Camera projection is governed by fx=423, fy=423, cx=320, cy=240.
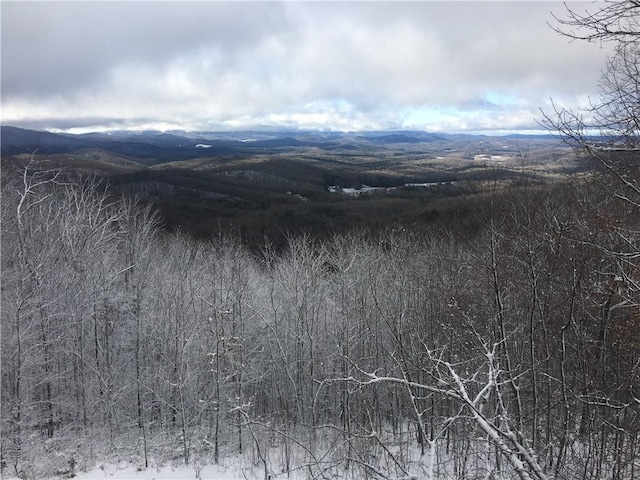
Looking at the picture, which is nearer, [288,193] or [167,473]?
[167,473]

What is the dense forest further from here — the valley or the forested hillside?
the valley

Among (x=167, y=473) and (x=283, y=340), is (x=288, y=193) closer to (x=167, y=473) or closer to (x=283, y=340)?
(x=283, y=340)

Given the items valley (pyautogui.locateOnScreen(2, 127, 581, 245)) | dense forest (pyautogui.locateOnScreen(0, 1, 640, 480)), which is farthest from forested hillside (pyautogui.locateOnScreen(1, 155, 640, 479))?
valley (pyautogui.locateOnScreen(2, 127, 581, 245))

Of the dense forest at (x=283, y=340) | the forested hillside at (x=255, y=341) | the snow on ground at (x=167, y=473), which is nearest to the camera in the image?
the dense forest at (x=283, y=340)

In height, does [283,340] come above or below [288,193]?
below

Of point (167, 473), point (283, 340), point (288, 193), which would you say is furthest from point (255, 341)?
point (288, 193)

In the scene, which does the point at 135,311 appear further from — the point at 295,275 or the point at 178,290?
the point at 295,275

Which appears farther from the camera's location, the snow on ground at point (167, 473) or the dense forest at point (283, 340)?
the snow on ground at point (167, 473)

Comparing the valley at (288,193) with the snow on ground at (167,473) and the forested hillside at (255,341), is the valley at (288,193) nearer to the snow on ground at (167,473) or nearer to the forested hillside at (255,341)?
the forested hillside at (255,341)

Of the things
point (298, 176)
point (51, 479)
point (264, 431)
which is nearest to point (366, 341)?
point (264, 431)

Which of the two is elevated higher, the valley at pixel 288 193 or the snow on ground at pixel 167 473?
the valley at pixel 288 193

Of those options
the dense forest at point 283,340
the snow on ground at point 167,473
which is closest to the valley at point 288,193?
the dense forest at point 283,340
